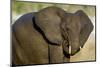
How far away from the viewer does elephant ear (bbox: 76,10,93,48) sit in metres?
2.70

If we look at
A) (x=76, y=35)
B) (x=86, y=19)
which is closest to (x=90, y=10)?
(x=86, y=19)

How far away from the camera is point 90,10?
2754 millimetres

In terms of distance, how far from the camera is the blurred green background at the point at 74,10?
2380 mm

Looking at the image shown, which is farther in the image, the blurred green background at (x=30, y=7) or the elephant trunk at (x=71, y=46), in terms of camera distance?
the elephant trunk at (x=71, y=46)

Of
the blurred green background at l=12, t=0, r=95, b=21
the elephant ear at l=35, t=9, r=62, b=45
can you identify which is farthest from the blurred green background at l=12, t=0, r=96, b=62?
the elephant ear at l=35, t=9, r=62, b=45

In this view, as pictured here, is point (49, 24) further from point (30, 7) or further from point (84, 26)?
point (84, 26)

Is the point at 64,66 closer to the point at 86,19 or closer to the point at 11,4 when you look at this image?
the point at 86,19

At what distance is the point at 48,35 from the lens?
251cm

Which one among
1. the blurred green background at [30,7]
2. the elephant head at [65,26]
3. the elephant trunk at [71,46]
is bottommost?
the elephant trunk at [71,46]

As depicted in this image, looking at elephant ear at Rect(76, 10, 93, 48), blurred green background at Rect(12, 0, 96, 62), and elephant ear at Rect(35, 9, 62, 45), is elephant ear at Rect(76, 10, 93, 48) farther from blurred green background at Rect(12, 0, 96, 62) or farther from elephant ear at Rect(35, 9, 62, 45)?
elephant ear at Rect(35, 9, 62, 45)

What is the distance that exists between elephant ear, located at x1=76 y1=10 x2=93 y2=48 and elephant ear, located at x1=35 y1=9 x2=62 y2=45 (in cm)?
34

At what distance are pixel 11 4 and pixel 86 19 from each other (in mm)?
1077

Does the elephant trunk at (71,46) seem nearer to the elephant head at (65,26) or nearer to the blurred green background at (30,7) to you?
the elephant head at (65,26)

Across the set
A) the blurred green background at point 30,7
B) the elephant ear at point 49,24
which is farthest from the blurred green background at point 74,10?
the elephant ear at point 49,24
